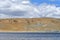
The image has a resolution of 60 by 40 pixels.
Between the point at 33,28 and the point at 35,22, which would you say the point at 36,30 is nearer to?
the point at 33,28

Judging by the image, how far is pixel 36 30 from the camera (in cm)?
1772

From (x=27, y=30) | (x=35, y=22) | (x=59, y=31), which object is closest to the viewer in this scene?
(x=59, y=31)

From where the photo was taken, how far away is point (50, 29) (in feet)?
58.3

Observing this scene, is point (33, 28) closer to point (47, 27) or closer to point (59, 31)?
point (47, 27)

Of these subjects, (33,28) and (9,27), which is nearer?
(33,28)

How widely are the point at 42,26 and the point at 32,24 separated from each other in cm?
275

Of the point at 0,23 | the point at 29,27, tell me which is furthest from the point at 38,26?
the point at 0,23

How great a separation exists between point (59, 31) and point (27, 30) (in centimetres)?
316

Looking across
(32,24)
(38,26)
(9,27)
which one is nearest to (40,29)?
(38,26)

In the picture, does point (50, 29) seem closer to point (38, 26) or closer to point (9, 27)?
point (38, 26)

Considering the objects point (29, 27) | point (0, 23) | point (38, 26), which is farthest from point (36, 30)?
point (0, 23)

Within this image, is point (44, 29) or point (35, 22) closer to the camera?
point (44, 29)

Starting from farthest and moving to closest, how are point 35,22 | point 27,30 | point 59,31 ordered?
point 35,22 < point 27,30 < point 59,31

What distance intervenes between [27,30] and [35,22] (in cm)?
193
